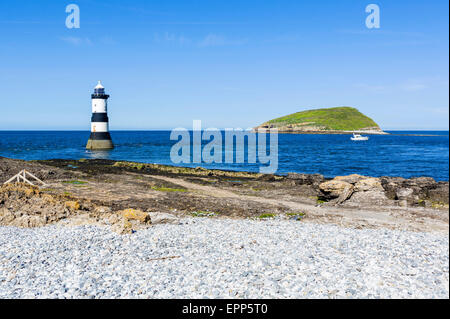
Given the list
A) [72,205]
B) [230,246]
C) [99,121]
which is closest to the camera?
[230,246]

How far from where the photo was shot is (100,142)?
6906 centimetres

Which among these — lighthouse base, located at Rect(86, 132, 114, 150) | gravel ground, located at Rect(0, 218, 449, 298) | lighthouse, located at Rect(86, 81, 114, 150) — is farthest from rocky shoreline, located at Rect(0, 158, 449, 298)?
lighthouse base, located at Rect(86, 132, 114, 150)

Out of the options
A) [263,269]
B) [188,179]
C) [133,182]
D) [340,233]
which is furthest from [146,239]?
[188,179]

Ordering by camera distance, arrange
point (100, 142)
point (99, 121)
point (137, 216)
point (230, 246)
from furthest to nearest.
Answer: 1. point (100, 142)
2. point (99, 121)
3. point (137, 216)
4. point (230, 246)

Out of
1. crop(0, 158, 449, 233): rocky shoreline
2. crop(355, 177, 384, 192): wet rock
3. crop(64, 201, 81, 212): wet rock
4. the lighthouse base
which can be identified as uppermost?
the lighthouse base

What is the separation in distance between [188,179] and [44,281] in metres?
24.3

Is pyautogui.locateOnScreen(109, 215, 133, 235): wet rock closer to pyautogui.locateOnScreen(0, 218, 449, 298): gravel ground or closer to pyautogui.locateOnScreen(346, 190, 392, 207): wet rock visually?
pyautogui.locateOnScreen(0, 218, 449, 298): gravel ground

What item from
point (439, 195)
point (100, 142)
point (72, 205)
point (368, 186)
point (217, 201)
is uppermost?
point (100, 142)

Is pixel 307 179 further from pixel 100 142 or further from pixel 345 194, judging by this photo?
pixel 100 142

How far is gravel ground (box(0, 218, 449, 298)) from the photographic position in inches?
335

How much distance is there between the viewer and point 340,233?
1379 centimetres

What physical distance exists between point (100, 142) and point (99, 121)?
5.85 metres

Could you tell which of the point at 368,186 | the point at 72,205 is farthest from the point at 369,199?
the point at 72,205

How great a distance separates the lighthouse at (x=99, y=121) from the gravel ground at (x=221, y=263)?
51132 mm
